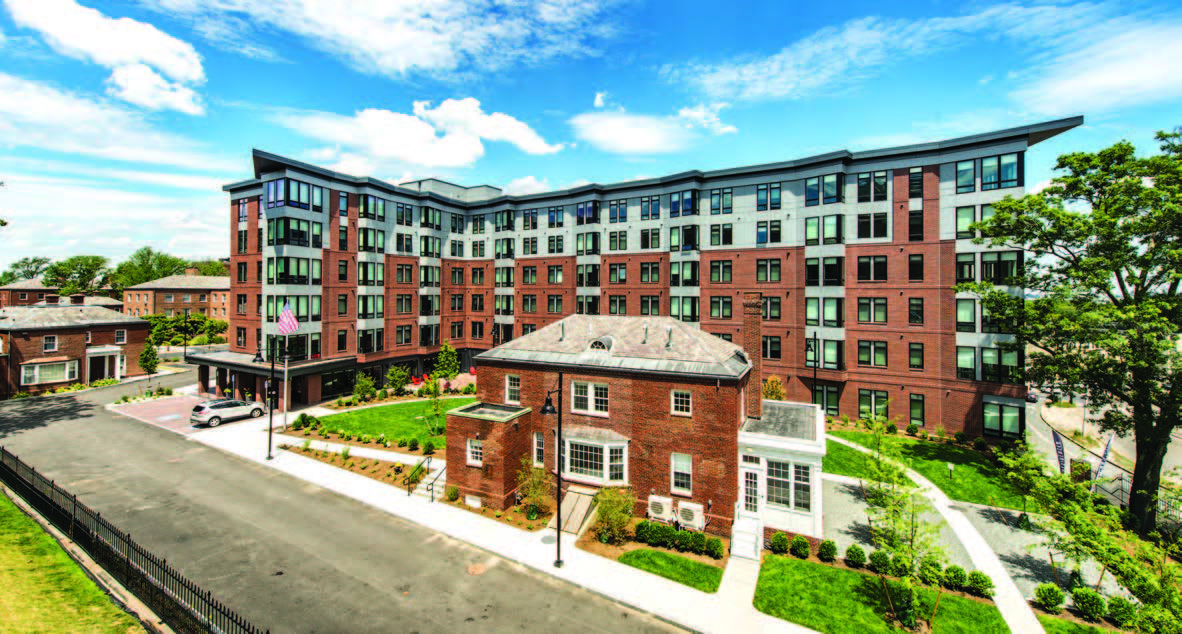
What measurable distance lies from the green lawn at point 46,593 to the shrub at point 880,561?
23.7 metres

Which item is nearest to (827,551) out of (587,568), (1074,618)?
(1074,618)

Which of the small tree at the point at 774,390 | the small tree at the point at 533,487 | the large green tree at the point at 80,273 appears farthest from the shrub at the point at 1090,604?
the large green tree at the point at 80,273

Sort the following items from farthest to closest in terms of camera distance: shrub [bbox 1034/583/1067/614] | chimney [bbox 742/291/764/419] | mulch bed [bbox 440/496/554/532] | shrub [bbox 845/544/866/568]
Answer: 1. chimney [bbox 742/291/764/419]
2. mulch bed [bbox 440/496/554/532]
3. shrub [bbox 845/544/866/568]
4. shrub [bbox 1034/583/1067/614]

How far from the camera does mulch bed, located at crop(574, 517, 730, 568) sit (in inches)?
758

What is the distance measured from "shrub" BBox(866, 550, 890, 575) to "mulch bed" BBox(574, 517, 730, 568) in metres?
5.28

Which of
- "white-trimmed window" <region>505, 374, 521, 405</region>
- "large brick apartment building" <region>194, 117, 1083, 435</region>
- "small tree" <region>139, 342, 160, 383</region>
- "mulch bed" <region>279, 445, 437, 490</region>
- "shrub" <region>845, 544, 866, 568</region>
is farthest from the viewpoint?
"small tree" <region>139, 342, 160, 383</region>

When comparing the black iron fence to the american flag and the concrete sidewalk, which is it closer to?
the concrete sidewalk

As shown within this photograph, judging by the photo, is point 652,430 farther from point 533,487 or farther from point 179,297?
point 179,297

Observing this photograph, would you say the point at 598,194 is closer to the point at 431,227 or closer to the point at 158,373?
the point at 431,227

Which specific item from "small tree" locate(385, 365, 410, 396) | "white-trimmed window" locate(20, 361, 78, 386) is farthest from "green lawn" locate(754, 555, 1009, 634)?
"white-trimmed window" locate(20, 361, 78, 386)

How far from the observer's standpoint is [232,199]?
4516cm

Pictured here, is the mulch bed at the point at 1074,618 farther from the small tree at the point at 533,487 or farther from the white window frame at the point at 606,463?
the small tree at the point at 533,487

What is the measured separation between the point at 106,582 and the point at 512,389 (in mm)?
16145

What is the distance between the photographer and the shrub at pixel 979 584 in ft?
55.7
